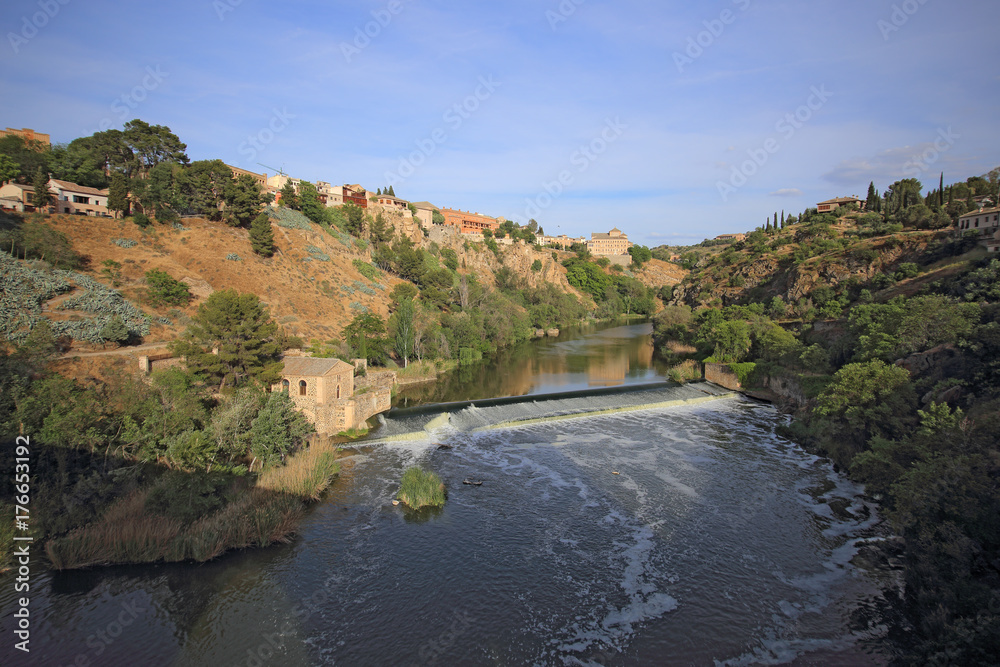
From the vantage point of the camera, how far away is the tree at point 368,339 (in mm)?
32844

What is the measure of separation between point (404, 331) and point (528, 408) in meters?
13.6

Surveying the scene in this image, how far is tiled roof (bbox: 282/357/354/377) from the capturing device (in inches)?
886

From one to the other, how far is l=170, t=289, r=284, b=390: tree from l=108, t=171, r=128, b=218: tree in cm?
2076

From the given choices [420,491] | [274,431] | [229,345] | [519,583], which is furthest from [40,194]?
[519,583]

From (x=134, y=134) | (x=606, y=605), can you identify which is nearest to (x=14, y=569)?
(x=606, y=605)

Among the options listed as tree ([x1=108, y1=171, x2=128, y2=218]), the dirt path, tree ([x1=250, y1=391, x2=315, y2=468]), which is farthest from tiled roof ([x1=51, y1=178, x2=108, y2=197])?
tree ([x1=250, y1=391, x2=315, y2=468])

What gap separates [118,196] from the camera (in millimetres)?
36031

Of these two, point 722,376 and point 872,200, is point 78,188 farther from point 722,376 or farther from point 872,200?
point 872,200

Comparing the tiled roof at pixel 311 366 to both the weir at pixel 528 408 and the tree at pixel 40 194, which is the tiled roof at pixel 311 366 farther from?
the tree at pixel 40 194

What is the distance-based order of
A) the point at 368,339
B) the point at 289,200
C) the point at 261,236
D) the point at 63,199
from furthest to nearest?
1. the point at 289,200
2. the point at 261,236
3. the point at 63,199
4. the point at 368,339

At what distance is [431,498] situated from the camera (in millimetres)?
16906

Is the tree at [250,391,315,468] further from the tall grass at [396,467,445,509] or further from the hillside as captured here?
the hillside

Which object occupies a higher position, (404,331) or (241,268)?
(241,268)

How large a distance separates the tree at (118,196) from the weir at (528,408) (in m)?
27.9
